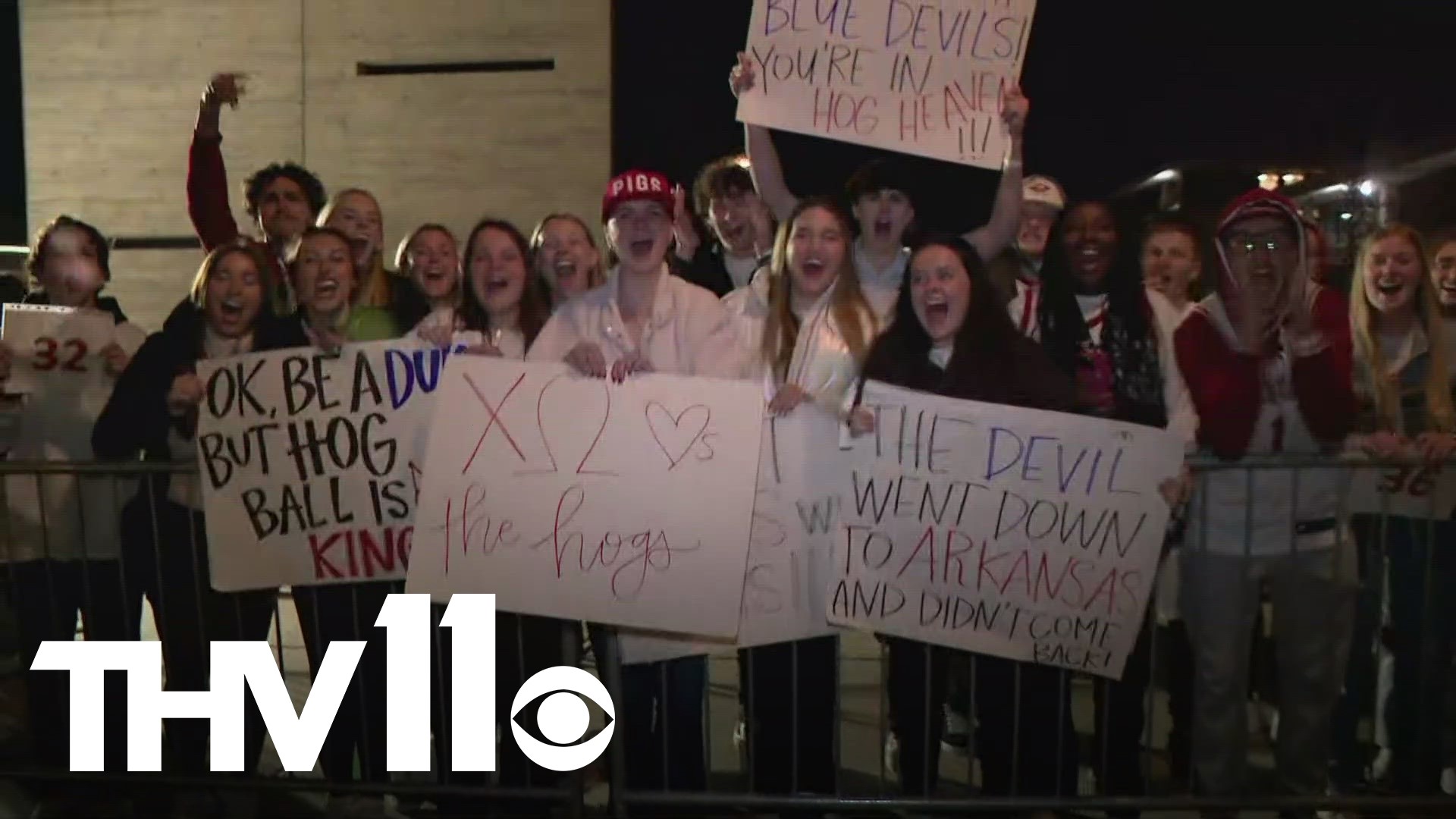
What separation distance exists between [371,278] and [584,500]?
132cm

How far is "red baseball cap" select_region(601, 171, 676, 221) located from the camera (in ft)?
10.9

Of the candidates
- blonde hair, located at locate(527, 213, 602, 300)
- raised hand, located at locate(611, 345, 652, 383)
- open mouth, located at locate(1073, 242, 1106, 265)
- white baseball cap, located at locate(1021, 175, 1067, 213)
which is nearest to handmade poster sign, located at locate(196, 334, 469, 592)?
raised hand, located at locate(611, 345, 652, 383)

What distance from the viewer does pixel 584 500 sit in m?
3.12

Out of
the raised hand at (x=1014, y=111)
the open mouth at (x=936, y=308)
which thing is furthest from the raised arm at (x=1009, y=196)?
the open mouth at (x=936, y=308)

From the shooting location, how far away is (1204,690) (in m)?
3.34

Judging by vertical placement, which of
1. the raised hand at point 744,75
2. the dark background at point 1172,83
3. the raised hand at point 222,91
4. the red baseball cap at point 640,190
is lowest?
the red baseball cap at point 640,190

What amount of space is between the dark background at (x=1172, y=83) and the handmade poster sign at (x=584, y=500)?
3.81 meters

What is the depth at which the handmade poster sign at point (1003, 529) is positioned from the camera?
311 cm

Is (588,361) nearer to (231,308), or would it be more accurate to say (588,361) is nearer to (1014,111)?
(231,308)

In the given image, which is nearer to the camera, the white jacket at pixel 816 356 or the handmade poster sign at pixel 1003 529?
the handmade poster sign at pixel 1003 529

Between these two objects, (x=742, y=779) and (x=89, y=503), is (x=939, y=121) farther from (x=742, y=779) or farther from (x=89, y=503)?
(x=89, y=503)

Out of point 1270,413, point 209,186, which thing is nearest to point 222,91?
point 209,186

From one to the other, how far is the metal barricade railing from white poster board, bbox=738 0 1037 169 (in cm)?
124

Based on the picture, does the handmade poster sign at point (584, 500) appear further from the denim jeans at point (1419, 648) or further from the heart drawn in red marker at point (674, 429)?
the denim jeans at point (1419, 648)
